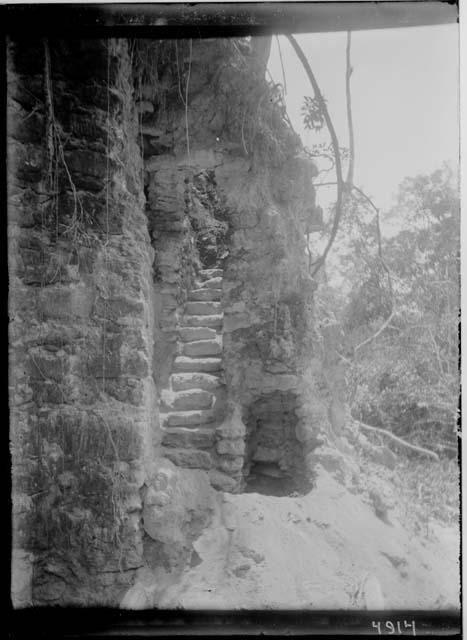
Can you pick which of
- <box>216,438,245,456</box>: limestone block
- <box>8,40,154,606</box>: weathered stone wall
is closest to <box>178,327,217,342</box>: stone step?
<box>8,40,154,606</box>: weathered stone wall

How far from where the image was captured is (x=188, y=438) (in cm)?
221

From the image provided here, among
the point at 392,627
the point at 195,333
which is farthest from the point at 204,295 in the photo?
the point at 392,627

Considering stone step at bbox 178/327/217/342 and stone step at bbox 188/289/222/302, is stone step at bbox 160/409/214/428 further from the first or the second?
stone step at bbox 188/289/222/302

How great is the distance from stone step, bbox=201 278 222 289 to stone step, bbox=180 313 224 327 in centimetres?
19

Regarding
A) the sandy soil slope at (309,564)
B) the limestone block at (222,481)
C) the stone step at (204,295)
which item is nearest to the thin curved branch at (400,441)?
the sandy soil slope at (309,564)

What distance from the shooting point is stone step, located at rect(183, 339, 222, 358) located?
A: 2330mm

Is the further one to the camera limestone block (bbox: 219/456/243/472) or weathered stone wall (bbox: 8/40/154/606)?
limestone block (bbox: 219/456/243/472)

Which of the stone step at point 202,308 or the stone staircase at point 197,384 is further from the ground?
the stone step at point 202,308

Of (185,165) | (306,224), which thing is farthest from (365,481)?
(185,165)

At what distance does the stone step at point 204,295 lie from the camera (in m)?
2.40

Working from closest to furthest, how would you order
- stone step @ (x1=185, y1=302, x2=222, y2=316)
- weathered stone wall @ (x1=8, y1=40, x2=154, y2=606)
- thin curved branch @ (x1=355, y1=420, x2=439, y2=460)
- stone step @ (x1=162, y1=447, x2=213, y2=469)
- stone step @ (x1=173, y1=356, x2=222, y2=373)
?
weathered stone wall @ (x1=8, y1=40, x2=154, y2=606), thin curved branch @ (x1=355, y1=420, x2=439, y2=460), stone step @ (x1=162, y1=447, x2=213, y2=469), stone step @ (x1=173, y1=356, x2=222, y2=373), stone step @ (x1=185, y1=302, x2=222, y2=316)

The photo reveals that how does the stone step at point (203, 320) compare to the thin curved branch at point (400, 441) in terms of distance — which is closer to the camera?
the thin curved branch at point (400, 441)

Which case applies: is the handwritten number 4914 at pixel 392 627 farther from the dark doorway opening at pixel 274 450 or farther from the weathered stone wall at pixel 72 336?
the weathered stone wall at pixel 72 336

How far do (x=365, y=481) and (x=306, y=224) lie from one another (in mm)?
1827
